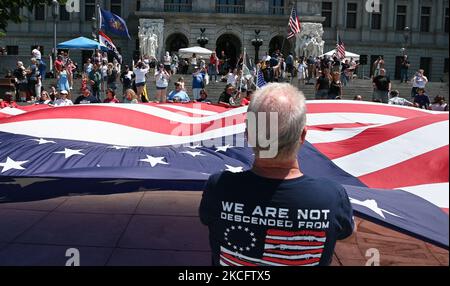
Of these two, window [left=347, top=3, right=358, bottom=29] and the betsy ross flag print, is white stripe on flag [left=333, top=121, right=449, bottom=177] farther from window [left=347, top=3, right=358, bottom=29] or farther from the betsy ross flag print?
window [left=347, top=3, right=358, bottom=29]

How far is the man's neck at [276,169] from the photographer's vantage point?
2096mm

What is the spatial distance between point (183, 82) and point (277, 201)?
46.1 ft

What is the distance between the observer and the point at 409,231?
3.08m

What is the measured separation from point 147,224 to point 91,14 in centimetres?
4195

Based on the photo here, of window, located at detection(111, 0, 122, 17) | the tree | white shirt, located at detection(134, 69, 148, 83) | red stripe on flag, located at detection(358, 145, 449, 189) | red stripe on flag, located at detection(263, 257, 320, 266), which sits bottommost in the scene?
red stripe on flag, located at detection(358, 145, 449, 189)

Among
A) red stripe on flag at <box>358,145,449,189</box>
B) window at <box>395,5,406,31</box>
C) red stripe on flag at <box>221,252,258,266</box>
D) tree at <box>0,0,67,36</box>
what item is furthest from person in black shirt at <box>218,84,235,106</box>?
window at <box>395,5,406,31</box>

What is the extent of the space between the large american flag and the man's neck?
3.32ft

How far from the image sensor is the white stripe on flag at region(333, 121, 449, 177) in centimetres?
497

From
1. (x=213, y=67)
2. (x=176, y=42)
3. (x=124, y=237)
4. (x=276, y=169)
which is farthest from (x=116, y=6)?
(x=276, y=169)

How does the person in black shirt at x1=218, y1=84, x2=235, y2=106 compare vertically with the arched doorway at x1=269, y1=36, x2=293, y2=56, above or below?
below

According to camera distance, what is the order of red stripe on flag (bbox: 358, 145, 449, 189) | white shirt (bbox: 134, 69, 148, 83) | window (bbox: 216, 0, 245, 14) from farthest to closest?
window (bbox: 216, 0, 245, 14), white shirt (bbox: 134, 69, 148, 83), red stripe on flag (bbox: 358, 145, 449, 189)

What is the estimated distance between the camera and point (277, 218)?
81.3 inches

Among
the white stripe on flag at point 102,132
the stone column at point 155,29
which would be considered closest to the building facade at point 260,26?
the stone column at point 155,29

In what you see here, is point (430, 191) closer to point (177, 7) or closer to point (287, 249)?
point (287, 249)
